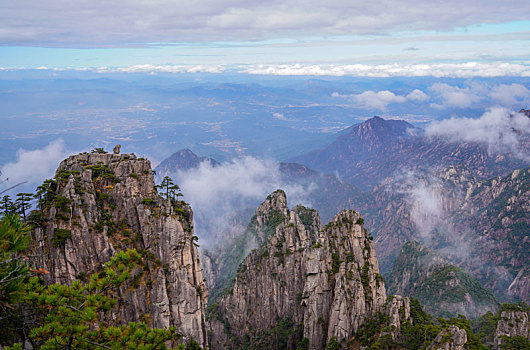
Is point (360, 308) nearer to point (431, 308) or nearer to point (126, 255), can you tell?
point (126, 255)

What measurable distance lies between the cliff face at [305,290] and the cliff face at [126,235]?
2164 cm

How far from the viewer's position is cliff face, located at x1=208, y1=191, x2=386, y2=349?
58.9 m

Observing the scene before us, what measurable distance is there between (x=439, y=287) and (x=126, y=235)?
116 m

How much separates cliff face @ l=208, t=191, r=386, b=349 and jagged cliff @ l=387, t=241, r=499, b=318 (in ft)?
166

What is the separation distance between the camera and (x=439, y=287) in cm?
12525

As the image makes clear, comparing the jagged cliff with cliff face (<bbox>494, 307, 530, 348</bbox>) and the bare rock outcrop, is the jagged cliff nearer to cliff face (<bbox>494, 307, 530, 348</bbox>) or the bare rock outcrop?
cliff face (<bbox>494, 307, 530, 348</bbox>)

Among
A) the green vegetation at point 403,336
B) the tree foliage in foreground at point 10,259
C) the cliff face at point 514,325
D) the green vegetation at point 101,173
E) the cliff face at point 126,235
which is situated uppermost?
the tree foliage in foreground at point 10,259

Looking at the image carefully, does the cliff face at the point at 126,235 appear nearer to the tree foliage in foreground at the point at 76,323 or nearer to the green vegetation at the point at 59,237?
the green vegetation at the point at 59,237

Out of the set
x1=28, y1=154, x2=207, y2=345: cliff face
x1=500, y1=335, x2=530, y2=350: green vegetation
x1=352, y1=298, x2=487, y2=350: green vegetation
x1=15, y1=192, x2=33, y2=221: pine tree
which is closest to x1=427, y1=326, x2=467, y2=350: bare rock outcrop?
x1=352, y1=298, x2=487, y2=350: green vegetation

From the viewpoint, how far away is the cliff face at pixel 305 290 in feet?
193

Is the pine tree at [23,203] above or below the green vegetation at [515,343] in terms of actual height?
above

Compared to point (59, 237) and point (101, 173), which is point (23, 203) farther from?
point (101, 173)

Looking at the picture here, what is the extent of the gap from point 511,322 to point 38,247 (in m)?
78.2

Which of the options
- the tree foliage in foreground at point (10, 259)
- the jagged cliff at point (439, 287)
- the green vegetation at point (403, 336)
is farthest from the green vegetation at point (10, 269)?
the jagged cliff at point (439, 287)
